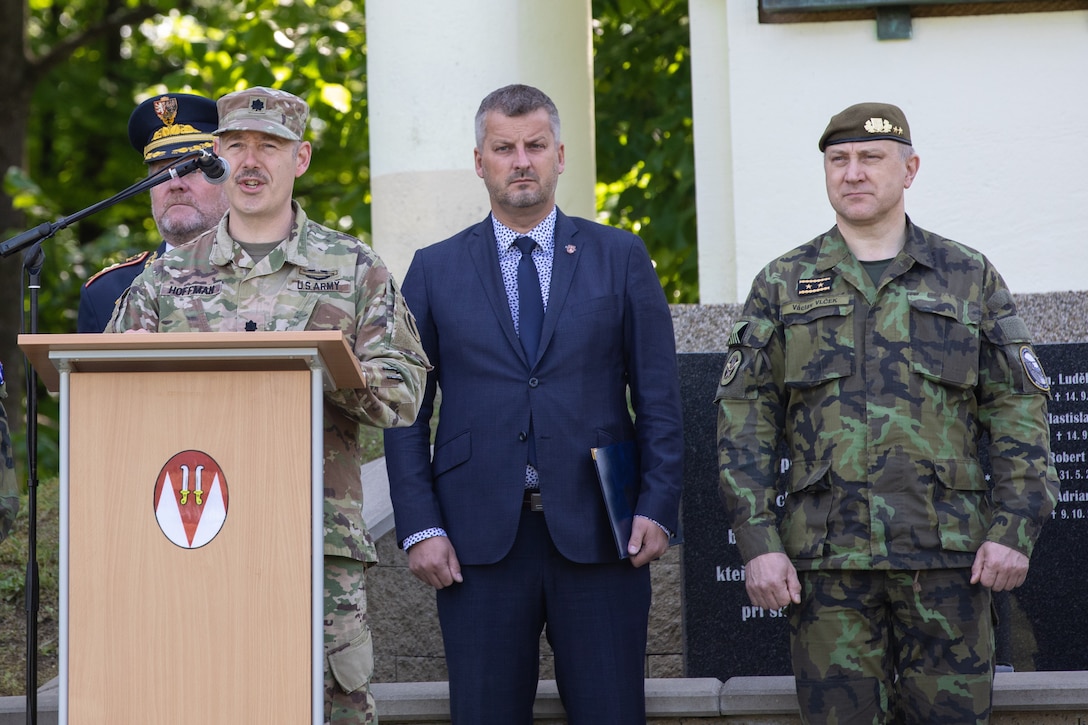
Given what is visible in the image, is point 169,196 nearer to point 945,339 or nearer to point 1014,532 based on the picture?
point 945,339

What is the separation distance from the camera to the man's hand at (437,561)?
13.7 feet

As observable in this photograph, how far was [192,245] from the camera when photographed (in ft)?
Answer: 12.9

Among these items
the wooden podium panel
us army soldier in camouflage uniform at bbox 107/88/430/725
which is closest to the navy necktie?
us army soldier in camouflage uniform at bbox 107/88/430/725

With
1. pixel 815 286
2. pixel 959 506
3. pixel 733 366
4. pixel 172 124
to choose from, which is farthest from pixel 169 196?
pixel 959 506

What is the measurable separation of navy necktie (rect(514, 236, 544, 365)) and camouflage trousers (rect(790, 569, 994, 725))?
3.40ft

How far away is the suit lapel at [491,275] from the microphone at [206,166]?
100cm

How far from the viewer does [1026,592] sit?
16.8ft

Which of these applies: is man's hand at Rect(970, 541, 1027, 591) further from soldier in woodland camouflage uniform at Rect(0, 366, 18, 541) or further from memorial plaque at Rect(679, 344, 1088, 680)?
soldier in woodland camouflage uniform at Rect(0, 366, 18, 541)

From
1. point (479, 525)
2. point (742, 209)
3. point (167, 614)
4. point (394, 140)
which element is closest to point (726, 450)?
point (479, 525)

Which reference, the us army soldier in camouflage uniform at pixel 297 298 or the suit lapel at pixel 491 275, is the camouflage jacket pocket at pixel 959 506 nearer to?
the suit lapel at pixel 491 275

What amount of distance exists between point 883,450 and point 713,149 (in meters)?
3.10

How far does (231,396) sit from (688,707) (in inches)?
85.0

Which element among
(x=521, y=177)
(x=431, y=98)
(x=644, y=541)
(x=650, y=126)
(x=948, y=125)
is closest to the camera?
(x=644, y=541)

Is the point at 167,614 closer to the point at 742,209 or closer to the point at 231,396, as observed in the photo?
the point at 231,396
